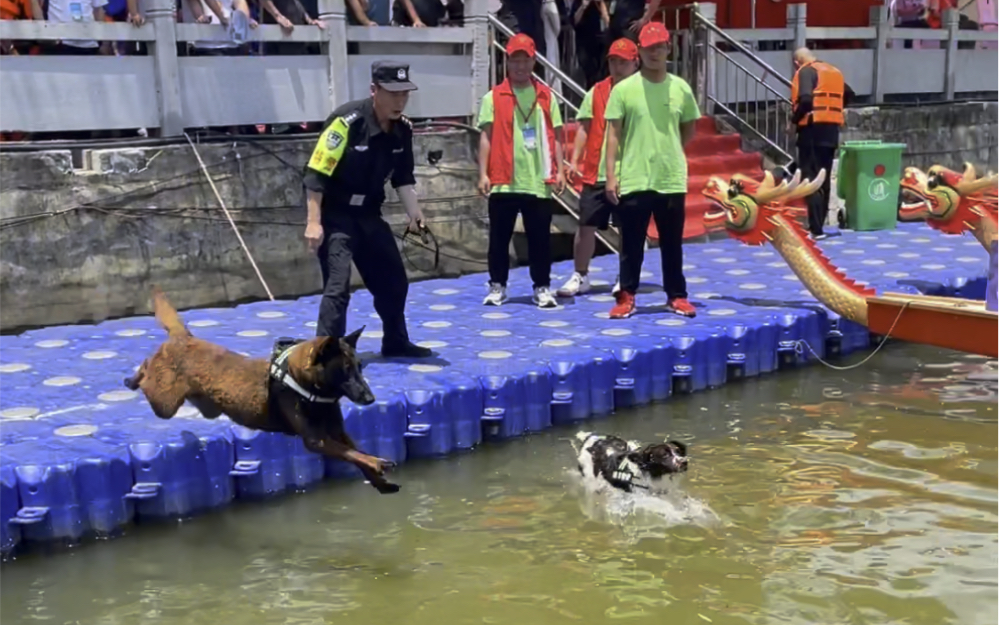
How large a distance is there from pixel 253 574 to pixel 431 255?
6.07 metres

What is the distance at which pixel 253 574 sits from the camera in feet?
18.1

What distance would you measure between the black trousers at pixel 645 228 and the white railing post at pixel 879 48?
26.7 feet

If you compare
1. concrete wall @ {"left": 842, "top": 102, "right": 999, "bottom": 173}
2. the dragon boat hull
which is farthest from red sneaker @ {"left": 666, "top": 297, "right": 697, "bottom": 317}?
concrete wall @ {"left": 842, "top": 102, "right": 999, "bottom": 173}

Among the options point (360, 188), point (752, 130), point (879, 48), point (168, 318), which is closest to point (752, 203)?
point (360, 188)

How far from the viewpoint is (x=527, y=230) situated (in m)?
9.38

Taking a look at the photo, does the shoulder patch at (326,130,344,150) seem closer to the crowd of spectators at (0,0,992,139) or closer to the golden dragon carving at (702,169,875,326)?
the crowd of spectators at (0,0,992,139)

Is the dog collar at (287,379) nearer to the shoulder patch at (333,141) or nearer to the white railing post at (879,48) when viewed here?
the shoulder patch at (333,141)

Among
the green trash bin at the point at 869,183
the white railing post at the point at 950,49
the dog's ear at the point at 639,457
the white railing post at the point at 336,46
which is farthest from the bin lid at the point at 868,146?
the dog's ear at the point at 639,457

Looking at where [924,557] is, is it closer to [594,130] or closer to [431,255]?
[594,130]

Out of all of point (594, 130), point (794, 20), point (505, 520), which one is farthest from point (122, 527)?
point (794, 20)

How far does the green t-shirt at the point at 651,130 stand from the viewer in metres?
8.80

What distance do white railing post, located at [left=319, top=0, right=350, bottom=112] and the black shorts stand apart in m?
2.44

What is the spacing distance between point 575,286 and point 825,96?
13.7 ft

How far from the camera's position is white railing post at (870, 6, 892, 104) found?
51.5ft
